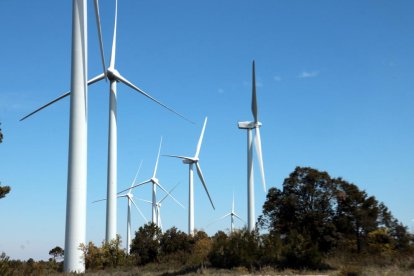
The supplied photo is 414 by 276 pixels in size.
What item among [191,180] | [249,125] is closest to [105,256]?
[249,125]

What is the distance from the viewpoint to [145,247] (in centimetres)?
4566

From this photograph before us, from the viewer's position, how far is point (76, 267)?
1272 inches

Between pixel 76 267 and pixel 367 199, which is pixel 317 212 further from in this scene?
pixel 76 267

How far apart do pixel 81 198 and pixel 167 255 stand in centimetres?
1570

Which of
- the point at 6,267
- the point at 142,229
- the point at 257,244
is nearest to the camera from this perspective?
the point at 6,267

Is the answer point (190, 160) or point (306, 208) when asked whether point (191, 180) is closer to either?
point (190, 160)

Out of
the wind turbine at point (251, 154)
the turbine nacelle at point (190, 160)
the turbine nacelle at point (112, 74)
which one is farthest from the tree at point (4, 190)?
the turbine nacelle at point (190, 160)

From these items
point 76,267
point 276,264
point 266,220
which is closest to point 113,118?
point 76,267

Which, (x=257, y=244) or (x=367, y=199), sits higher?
(x=367, y=199)

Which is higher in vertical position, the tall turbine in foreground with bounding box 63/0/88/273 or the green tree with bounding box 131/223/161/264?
the tall turbine in foreground with bounding box 63/0/88/273

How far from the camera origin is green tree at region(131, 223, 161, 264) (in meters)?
45.2

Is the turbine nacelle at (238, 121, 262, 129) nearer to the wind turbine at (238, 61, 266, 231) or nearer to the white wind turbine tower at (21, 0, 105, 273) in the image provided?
the wind turbine at (238, 61, 266, 231)

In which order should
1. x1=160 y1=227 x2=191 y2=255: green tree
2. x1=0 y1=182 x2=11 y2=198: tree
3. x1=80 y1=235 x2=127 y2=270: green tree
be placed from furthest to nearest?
1. x1=160 y1=227 x2=191 y2=255: green tree
2. x1=0 y1=182 x2=11 y2=198: tree
3. x1=80 y1=235 x2=127 y2=270: green tree

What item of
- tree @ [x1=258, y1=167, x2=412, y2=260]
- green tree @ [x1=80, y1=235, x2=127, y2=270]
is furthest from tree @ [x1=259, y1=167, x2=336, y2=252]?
green tree @ [x1=80, y1=235, x2=127, y2=270]
